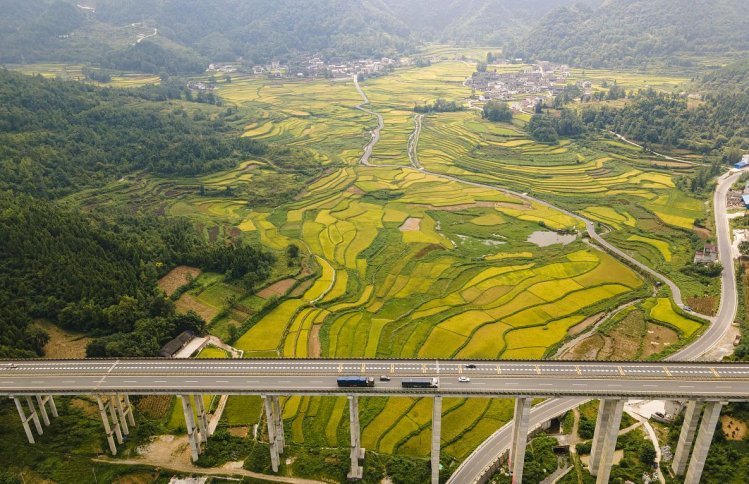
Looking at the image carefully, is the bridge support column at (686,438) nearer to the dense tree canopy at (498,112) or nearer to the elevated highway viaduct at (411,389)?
the elevated highway viaduct at (411,389)

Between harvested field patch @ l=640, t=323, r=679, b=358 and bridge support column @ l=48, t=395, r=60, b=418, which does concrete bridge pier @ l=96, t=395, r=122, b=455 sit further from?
harvested field patch @ l=640, t=323, r=679, b=358

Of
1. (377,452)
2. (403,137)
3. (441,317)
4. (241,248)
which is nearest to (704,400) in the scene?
(377,452)

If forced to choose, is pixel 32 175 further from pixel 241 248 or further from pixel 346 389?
pixel 346 389

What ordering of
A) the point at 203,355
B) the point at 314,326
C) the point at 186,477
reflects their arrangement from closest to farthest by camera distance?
1. the point at 186,477
2. the point at 203,355
3. the point at 314,326

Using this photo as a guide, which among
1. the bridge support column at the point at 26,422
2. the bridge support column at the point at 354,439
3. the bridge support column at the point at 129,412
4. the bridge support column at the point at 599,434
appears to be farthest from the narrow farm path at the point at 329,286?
the bridge support column at the point at 599,434

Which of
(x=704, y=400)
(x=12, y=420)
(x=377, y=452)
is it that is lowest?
(x=377, y=452)

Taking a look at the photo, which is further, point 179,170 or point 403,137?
point 403,137

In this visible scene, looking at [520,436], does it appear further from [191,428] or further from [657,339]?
[657,339]

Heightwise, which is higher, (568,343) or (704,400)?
(704,400)
